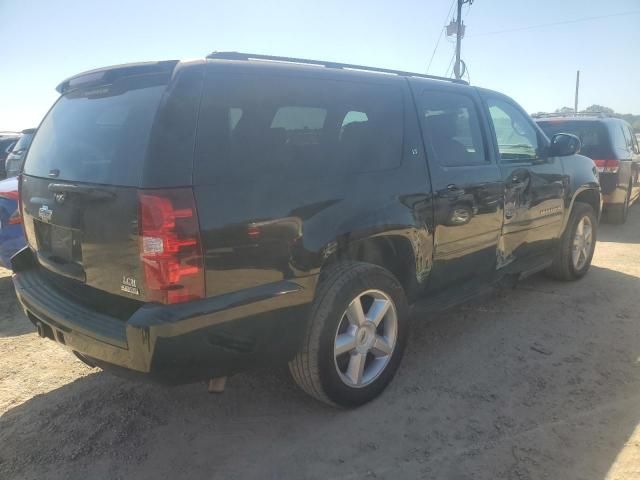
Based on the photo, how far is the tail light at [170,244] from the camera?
2.01 metres

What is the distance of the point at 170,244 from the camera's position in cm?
202

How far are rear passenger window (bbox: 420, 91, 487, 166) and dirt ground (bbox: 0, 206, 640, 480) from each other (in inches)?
54.1

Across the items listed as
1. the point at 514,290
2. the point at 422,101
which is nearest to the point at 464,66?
the point at 514,290

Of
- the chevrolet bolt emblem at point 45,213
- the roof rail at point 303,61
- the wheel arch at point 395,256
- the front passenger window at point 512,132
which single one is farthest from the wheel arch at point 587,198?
the chevrolet bolt emblem at point 45,213

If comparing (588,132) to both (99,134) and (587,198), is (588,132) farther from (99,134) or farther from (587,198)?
(99,134)

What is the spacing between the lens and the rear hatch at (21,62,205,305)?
81.0 inches

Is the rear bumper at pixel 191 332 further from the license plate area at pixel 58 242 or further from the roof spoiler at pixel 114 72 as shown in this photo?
the roof spoiler at pixel 114 72

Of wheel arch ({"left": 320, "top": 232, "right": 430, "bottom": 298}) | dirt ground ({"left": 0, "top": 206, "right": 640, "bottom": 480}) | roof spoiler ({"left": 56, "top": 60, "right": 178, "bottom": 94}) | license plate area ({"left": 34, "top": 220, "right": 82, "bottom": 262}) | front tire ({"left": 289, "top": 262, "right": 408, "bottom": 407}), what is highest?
roof spoiler ({"left": 56, "top": 60, "right": 178, "bottom": 94})

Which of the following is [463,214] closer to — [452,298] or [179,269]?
[452,298]

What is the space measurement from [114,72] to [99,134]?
309mm

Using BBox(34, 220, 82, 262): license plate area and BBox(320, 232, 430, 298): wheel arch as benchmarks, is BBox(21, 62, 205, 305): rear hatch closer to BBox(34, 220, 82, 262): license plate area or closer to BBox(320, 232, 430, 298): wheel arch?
BBox(34, 220, 82, 262): license plate area

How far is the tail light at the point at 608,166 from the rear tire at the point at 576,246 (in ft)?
10.8

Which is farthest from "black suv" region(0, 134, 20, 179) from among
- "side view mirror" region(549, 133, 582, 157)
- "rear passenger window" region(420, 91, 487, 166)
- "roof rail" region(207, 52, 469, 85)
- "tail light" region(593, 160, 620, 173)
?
"tail light" region(593, 160, 620, 173)

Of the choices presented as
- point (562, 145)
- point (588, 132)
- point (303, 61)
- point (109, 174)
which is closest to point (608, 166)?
point (588, 132)
